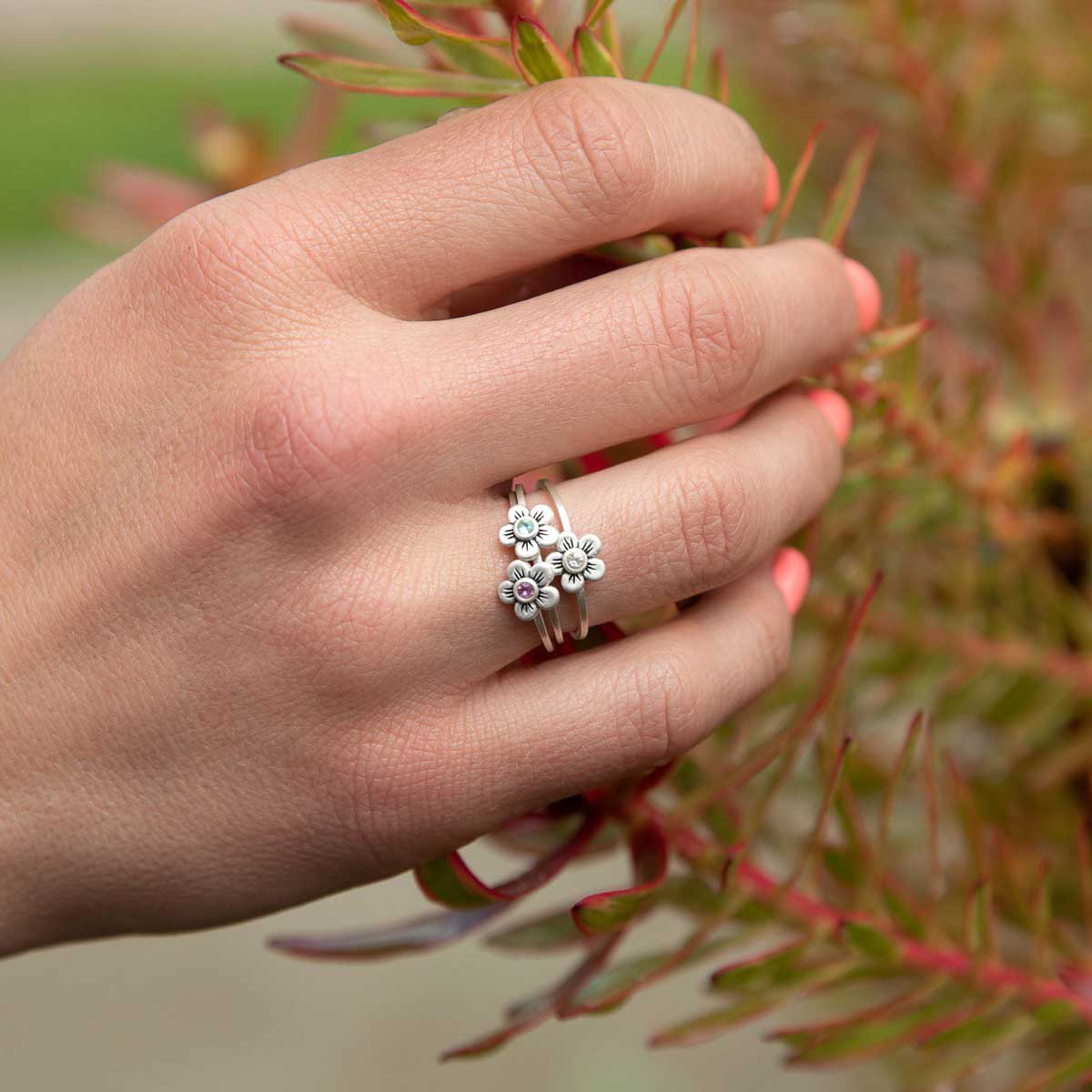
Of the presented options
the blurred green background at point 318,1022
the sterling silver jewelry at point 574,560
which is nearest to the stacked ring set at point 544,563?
the sterling silver jewelry at point 574,560

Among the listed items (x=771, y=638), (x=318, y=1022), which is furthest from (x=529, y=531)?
(x=318, y=1022)

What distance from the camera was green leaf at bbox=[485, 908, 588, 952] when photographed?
48 cm

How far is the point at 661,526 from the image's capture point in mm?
414

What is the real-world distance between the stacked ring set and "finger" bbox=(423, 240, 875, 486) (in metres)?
0.02

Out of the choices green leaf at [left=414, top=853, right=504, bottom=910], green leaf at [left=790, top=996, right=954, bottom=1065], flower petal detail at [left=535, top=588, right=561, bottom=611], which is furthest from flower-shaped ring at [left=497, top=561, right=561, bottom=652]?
green leaf at [left=790, top=996, right=954, bottom=1065]

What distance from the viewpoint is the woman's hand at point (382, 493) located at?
0.40 meters

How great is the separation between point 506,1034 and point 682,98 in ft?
1.26

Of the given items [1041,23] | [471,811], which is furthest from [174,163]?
[471,811]

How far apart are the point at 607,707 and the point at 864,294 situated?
223 millimetres

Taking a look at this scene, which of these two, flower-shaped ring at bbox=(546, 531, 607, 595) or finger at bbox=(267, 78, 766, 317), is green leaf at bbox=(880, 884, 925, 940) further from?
finger at bbox=(267, 78, 766, 317)

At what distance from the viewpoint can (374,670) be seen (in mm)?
414

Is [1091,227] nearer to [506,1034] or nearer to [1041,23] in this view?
[1041,23]

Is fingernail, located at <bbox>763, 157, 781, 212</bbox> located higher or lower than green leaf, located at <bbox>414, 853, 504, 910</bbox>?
higher

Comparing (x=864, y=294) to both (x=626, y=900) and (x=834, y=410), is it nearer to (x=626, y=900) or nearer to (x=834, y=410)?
(x=834, y=410)
